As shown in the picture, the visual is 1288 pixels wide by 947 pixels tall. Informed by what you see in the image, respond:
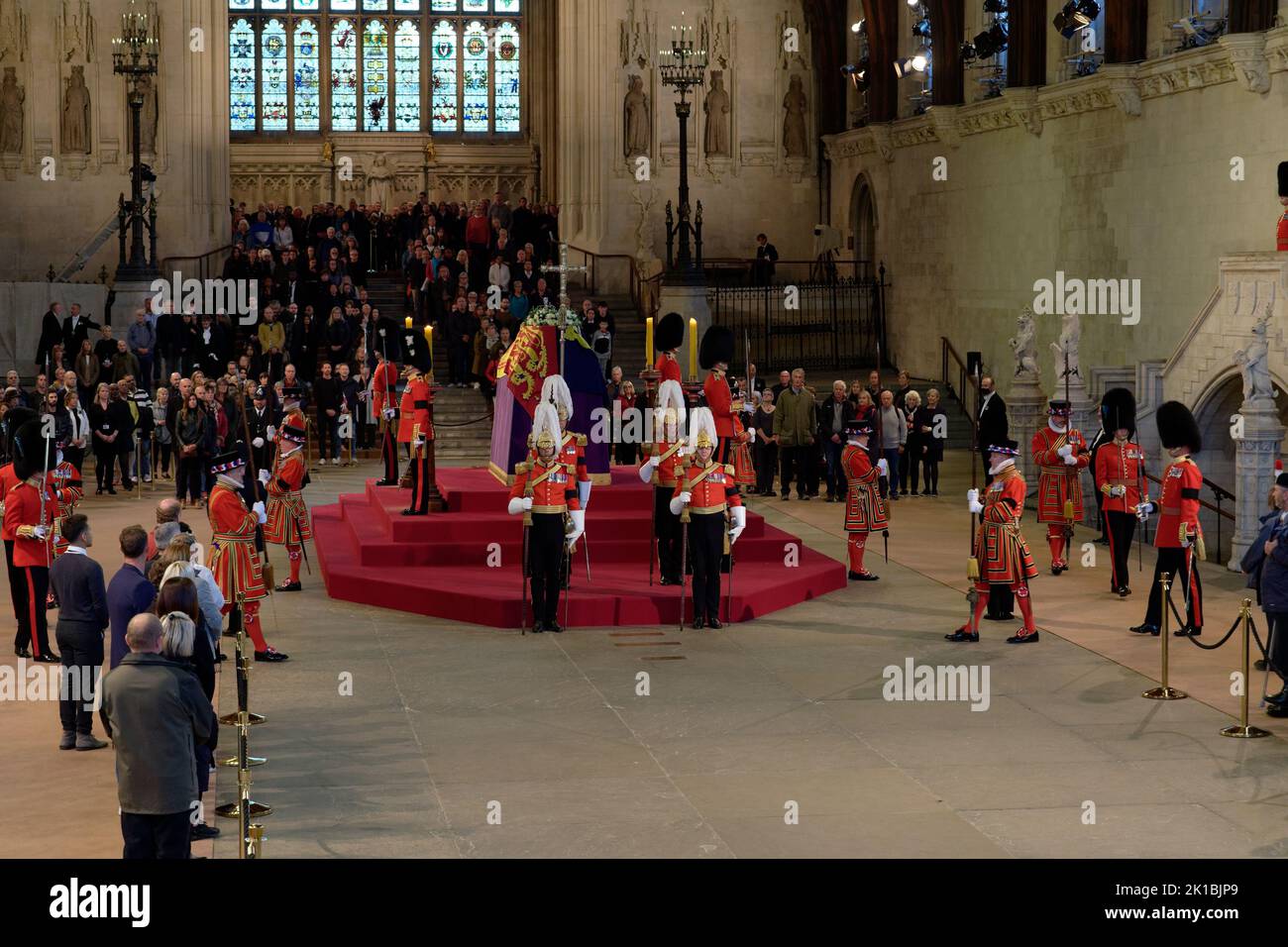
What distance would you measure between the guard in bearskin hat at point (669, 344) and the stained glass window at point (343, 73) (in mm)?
27785

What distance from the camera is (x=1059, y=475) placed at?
58.4 feet

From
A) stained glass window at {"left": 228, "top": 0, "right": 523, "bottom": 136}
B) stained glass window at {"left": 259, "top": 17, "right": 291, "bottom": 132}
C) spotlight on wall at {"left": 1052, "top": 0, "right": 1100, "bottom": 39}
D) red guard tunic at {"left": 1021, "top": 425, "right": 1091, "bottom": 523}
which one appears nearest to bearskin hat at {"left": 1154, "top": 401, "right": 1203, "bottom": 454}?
red guard tunic at {"left": 1021, "top": 425, "right": 1091, "bottom": 523}

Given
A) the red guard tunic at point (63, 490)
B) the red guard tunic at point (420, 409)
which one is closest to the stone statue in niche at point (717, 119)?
the red guard tunic at point (420, 409)

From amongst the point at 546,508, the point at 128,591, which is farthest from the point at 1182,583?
the point at 128,591

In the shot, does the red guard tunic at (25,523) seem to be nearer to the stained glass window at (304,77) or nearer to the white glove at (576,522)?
the white glove at (576,522)

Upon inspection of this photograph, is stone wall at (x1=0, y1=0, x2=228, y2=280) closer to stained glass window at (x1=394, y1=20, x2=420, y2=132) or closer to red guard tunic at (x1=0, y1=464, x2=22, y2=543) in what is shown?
stained glass window at (x1=394, y1=20, x2=420, y2=132)

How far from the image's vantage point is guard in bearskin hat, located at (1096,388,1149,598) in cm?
1652

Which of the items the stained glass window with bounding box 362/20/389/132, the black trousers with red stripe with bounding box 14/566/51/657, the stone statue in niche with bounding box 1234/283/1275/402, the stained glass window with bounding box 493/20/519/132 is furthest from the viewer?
the stained glass window with bounding box 493/20/519/132

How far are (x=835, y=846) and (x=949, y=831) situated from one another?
27.3 inches

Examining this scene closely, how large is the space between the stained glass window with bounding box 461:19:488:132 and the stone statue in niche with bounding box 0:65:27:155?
12.1 meters

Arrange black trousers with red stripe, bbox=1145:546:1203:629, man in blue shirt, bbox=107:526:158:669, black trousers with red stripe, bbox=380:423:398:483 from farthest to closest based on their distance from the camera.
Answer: black trousers with red stripe, bbox=380:423:398:483, black trousers with red stripe, bbox=1145:546:1203:629, man in blue shirt, bbox=107:526:158:669

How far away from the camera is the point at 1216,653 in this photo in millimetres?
14180

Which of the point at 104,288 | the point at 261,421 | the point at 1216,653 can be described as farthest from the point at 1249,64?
the point at 104,288

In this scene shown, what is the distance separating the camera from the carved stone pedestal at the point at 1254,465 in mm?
17859
